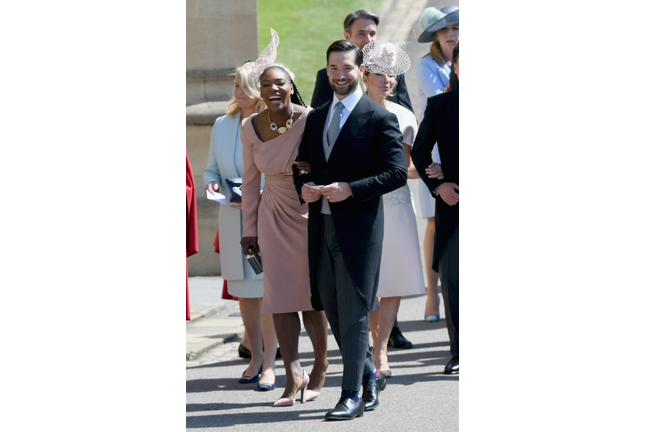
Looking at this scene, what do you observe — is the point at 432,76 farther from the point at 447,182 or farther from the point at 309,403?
the point at 309,403

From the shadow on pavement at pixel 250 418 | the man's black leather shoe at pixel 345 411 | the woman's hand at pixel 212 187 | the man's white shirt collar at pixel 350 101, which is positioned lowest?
the shadow on pavement at pixel 250 418

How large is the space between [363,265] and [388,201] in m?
1.42

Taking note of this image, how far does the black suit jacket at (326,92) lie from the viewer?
22.1ft

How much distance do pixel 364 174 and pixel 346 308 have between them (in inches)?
29.3

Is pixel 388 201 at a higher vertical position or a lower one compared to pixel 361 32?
lower

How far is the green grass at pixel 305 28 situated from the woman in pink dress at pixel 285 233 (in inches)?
535

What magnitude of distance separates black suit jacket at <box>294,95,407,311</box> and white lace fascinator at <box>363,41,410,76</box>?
102cm

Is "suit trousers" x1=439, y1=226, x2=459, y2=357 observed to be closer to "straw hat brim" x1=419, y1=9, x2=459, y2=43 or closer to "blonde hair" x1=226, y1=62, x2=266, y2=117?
"blonde hair" x1=226, y1=62, x2=266, y2=117

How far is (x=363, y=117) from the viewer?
5.19m

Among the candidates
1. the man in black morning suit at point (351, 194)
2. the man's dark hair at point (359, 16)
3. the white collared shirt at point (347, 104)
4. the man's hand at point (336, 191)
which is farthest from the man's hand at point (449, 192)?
the man's dark hair at point (359, 16)

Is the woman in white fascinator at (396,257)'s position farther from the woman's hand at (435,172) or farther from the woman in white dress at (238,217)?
the woman in white dress at (238,217)

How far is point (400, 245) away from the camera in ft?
21.4
